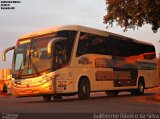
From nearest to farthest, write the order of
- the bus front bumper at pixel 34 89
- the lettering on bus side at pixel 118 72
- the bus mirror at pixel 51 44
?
the bus mirror at pixel 51 44 → the bus front bumper at pixel 34 89 → the lettering on bus side at pixel 118 72

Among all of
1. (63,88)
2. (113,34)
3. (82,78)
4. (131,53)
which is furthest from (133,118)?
(131,53)

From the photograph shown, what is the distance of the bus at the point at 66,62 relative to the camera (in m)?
21.9

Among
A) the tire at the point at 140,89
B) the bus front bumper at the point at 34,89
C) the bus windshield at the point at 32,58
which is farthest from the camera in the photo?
the tire at the point at 140,89

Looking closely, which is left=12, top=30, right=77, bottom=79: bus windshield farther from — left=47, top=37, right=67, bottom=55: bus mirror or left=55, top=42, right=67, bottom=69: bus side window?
left=47, top=37, right=67, bottom=55: bus mirror

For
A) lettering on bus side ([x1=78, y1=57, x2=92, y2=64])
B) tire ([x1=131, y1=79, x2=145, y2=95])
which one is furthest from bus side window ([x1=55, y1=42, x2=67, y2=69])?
tire ([x1=131, y1=79, x2=145, y2=95])

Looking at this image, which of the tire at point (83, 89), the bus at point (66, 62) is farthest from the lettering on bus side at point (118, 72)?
the tire at point (83, 89)

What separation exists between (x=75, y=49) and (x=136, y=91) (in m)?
9.54

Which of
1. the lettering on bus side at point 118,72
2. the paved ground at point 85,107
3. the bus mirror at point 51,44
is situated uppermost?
the bus mirror at point 51,44

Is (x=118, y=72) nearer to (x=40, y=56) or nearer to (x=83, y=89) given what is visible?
(x=83, y=89)

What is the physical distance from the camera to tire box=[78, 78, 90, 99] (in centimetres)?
2352

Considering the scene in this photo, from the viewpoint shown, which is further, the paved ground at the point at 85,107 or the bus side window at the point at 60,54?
the bus side window at the point at 60,54

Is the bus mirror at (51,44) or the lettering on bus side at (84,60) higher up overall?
the bus mirror at (51,44)

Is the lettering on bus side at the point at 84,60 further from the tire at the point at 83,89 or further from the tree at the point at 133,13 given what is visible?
the tree at the point at 133,13

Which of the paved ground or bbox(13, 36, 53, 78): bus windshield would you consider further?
bbox(13, 36, 53, 78): bus windshield
